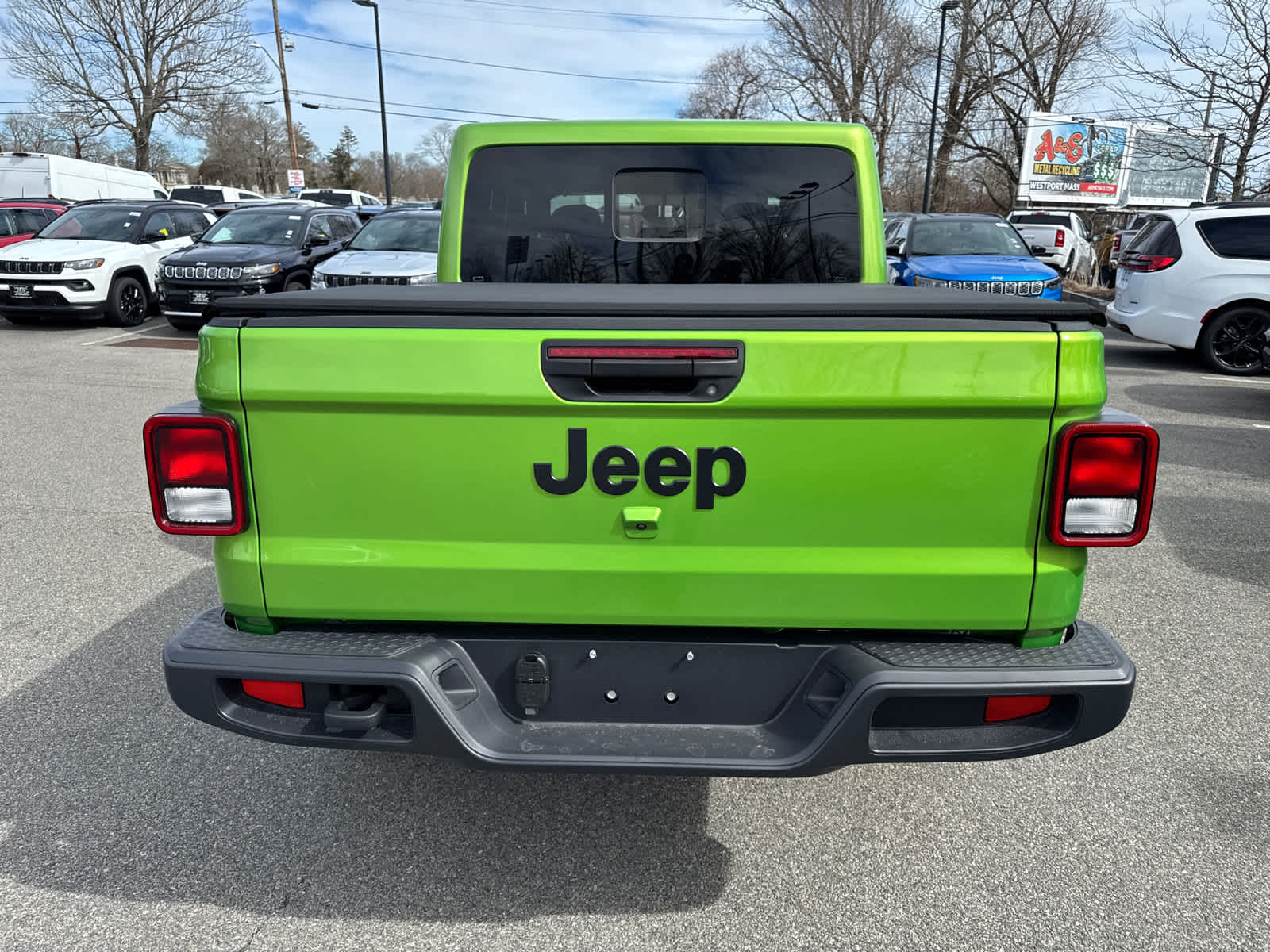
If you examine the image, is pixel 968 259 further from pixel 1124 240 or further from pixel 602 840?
pixel 602 840

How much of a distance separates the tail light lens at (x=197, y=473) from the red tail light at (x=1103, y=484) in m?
1.87

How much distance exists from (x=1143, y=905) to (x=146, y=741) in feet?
10.4

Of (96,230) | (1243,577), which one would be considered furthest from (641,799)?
(96,230)

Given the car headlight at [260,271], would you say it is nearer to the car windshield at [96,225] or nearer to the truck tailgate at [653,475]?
the car windshield at [96,225]

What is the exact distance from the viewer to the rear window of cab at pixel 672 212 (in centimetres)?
369

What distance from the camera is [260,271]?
509 inches

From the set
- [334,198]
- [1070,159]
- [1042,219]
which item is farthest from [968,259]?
[1070,159]

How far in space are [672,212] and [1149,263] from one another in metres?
9.63

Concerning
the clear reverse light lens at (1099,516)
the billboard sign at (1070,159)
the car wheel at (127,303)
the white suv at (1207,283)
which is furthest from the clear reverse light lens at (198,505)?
the billboard sign at (1070,159)

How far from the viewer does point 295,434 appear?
7.00ft

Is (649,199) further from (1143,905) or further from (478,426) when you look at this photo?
(1143,905)

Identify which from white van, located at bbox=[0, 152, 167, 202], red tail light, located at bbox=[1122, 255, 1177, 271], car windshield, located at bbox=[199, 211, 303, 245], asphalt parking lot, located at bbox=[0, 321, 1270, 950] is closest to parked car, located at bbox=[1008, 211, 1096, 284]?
red tail light, located at bbox=[1122, 255, 1177, 271]

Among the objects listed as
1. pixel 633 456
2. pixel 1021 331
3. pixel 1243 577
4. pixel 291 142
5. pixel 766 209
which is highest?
pixel 291 142

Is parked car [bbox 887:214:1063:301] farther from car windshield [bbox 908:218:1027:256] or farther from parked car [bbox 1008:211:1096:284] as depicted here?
parked car [bbox 1008:211:1096:284]
